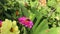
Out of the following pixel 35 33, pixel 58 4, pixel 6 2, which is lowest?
pixel 35 33

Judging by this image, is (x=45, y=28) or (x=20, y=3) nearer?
(x=45, y=28)

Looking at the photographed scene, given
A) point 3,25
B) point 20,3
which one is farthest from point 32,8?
point 3,25

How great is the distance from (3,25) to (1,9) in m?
1.04

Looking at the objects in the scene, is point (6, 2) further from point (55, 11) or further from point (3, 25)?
point (3, 25)

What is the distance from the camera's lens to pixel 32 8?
211 cm

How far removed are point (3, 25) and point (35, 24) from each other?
98 centimetres

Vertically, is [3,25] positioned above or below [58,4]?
above

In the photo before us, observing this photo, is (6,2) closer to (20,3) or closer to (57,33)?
(20,3)

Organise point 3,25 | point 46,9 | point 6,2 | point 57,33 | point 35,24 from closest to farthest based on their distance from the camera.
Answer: point 3,25 → point 57,33 → point 35,24 → point 6,2 → point 46,9

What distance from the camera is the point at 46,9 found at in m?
2.26

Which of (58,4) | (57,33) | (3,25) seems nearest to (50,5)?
(58,4)

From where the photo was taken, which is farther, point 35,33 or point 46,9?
point 46,9

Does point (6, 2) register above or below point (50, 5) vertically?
above

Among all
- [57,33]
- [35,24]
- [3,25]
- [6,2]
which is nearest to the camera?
[3,25]
